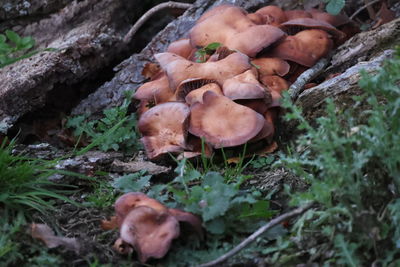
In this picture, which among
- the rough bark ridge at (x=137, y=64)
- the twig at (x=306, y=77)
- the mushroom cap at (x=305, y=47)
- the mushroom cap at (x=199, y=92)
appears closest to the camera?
the mushroom cap at (x=199, y=92)

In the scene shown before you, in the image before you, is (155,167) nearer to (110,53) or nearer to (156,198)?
(156,198)

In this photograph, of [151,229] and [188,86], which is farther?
[188,86]

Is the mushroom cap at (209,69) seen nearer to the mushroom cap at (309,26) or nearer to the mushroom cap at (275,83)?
the mushroom cap at (275,83)

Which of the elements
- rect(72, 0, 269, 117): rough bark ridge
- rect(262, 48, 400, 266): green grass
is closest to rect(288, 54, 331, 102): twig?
rect(72, 0, 269, 117): rough bark ridge

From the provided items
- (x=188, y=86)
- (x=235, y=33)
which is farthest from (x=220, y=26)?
(x=188, y=86)

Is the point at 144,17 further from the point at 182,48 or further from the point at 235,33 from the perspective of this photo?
the point at 235,33

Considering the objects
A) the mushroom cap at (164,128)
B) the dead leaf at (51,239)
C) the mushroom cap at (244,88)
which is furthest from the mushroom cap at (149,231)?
the mushroom cap at (244,88)
